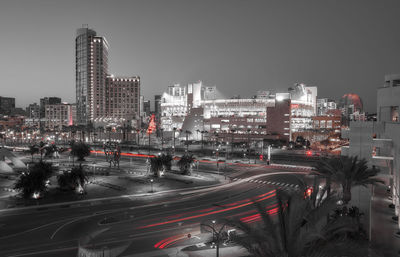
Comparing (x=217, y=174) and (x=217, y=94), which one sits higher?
(x=217, y=94)

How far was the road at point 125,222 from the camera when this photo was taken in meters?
23.0

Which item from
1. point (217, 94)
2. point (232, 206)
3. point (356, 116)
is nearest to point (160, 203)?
point (232, 206)

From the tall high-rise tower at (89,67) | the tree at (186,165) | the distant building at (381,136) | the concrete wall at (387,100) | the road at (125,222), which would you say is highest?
the tall high-rise tower at (89,67)

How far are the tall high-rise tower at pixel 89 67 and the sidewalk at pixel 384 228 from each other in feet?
622

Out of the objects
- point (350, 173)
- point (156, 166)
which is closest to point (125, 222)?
point (350, 173)

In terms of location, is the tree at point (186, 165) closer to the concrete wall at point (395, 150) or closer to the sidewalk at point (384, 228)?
the sidewalk at point (384, 228)

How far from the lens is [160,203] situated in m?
36.6

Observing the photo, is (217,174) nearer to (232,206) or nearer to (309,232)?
(232,206)

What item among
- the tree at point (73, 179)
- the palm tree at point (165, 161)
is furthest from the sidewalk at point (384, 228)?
the tree at point (73, 179)

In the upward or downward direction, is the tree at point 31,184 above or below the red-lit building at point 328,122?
below

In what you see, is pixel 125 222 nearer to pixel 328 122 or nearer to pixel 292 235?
pixel 292 235

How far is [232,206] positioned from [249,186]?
40.7ft

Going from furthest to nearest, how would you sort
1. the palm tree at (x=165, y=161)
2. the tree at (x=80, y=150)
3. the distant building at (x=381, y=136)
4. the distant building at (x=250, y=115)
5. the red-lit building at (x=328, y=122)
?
the red-lit building at (x=328, y=122) → the distant building at (x=250, y=115) → the tree at (x=80, y=150) → the palm tree at (x=165, y=161) → the distant building at (x=381, y=136)

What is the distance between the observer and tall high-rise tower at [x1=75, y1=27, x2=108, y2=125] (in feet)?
Answer: 633
